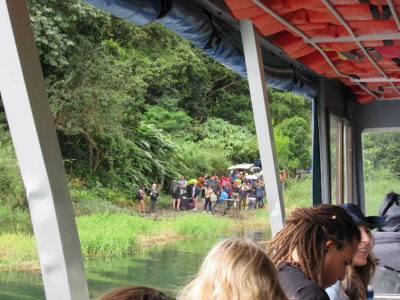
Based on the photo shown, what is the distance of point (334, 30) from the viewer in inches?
156

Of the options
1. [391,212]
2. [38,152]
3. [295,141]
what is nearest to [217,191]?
[295,141]

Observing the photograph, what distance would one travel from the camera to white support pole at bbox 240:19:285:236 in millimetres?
3529

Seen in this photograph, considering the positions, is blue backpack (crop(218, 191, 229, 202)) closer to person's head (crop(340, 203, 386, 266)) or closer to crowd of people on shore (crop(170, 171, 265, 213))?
crowd of people on shore (crop(170, 171, 265, 213))

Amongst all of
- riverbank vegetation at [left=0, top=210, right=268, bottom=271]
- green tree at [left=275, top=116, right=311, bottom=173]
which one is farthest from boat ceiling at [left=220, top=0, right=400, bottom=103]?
green tree at [left=275, top=116, right=311, bottom=173]

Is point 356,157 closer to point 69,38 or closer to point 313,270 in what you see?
point 313,270

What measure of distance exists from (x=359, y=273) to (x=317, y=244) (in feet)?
2.33

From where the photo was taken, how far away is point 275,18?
350 cm

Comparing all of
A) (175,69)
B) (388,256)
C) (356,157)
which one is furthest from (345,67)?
(175,69)

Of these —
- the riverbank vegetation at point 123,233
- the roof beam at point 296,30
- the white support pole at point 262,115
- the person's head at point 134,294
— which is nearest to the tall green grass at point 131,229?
the riverbank vegetation at point 123,233

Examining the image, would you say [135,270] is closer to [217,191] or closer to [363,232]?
[217,191]

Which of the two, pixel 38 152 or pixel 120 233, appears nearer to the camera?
pixel 38 152

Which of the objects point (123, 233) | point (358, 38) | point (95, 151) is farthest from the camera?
point (95, 151)

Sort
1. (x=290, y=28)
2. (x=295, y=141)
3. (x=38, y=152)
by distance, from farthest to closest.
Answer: (x=295, y=141) < (x=290, y=28) < (x=38, y=152)

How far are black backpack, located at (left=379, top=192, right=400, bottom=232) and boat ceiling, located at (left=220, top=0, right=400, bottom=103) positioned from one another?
3.25 feet
